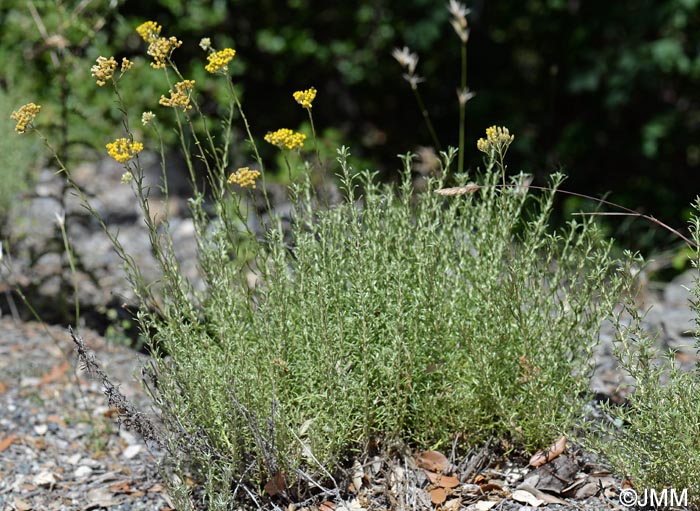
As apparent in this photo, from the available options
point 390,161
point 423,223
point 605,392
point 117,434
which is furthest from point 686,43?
point 117,434

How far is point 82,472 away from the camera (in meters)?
3.15

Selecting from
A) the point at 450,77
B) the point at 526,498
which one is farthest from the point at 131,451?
the point at 450,77

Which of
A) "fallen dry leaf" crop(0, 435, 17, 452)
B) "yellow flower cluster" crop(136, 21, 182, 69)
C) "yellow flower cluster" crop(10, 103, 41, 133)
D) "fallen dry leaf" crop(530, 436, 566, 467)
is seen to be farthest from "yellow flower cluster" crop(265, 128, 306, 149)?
"fallen dry leaf" crop(0, 435, 17, 452)

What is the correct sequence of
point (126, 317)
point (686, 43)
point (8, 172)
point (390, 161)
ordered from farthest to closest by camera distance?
point (390, 161)
point (686, 43)
point (8, 172)
point (126, 317)

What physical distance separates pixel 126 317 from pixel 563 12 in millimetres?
4155

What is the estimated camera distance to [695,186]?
21.8 ft

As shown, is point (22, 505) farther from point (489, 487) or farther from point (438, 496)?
point (489, 487)

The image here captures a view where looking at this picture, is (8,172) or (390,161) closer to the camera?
(8,172)

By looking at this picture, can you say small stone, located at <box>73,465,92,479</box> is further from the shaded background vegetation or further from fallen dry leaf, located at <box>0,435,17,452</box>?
the shaded background vegetation

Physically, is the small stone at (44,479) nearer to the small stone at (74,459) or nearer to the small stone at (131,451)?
the small stone at (74,459)

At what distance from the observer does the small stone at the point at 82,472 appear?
313cm

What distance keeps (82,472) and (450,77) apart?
4393mm

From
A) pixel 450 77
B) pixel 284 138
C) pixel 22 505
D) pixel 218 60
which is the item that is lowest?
pixel 22 505

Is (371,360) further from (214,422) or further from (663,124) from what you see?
(663,124)
